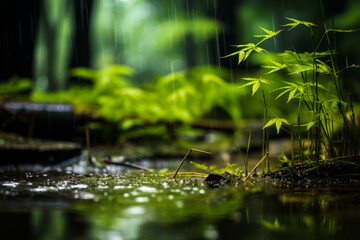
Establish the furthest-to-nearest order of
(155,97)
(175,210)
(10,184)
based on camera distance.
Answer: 1. (155,97)
2. (10,184)
3. (175,210)

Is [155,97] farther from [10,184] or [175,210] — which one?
[175,210]

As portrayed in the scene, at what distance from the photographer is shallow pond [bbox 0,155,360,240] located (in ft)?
3.07

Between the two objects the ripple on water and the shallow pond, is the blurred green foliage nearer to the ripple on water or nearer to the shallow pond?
the ripple on water

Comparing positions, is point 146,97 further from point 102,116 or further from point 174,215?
point 174,215

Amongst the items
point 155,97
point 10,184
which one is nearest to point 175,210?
point 10,184

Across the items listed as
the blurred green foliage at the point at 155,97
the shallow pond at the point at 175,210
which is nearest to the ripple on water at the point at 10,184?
the shallow pond at the point at 175,210

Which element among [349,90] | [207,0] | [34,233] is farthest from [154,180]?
[207,0]

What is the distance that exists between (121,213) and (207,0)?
10221mm

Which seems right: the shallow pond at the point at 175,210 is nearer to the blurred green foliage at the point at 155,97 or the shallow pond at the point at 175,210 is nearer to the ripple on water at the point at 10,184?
the ripple on water at the point at 10,184

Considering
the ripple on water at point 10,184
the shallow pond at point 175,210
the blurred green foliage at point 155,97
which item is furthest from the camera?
the blurred green foliage at point 155,97

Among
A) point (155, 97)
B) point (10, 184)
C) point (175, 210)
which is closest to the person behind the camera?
point (175, 210)

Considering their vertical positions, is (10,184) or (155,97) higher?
(155,97)

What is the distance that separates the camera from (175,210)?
1229mm

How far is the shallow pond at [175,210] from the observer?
3.07ft
